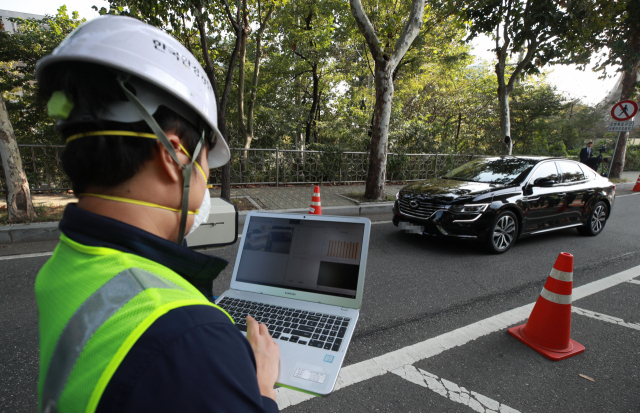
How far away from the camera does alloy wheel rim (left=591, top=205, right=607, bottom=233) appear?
681 centimetres

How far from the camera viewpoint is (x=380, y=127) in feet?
30.2

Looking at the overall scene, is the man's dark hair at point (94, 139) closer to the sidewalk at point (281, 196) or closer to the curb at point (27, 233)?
the curb at point (27, 233)

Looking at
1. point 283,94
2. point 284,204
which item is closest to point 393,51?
point 284,204

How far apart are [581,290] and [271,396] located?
15.2ft

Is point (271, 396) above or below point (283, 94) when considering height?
below

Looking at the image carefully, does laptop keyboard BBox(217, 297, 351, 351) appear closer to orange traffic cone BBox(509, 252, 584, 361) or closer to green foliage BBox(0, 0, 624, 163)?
orange traffic cone BBox(509, 252, 584, 361)

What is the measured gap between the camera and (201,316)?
669 millimetres

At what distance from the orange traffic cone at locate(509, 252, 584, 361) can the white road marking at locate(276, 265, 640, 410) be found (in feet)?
0.89

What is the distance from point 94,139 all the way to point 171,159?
6.9 inches

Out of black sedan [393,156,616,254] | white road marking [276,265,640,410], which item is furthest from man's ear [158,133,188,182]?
black sedan [393,156,616,254]

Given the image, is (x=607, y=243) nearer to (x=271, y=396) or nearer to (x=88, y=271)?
(x=271, y=396)

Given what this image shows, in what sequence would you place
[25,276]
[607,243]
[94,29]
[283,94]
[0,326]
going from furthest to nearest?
1. [283,94]
2. [607,243]
3. [25,276]
4. [0,326]
5. [94,29]

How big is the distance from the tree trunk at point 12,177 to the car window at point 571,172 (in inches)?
379

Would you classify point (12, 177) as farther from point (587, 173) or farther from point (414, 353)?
point (587, 173)
